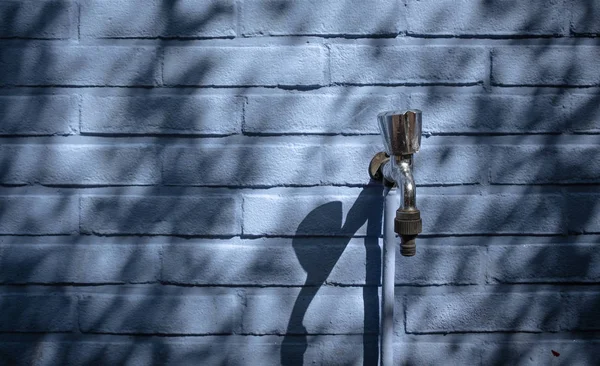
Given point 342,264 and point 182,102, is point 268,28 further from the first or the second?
point 342,264

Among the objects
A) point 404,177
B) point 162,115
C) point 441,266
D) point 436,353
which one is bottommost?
point 436,353

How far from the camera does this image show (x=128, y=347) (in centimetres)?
188

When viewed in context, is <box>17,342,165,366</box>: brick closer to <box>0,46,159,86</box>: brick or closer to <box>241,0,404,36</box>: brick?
<box>0,46,159,86</box>: brick

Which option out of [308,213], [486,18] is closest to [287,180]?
[308,213]

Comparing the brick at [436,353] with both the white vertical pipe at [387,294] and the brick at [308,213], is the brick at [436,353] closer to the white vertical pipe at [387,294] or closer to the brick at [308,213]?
the white vertical pipe at [387,294]

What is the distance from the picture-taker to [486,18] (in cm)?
181

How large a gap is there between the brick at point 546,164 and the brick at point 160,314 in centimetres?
101

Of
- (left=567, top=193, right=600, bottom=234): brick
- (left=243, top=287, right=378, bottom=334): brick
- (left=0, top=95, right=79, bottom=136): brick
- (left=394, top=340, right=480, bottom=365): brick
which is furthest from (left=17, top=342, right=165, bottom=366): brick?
(left=567, top=193, right=600, bottom=234): brick

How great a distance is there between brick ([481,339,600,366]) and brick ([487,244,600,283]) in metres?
0.23

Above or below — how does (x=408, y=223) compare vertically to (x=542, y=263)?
above

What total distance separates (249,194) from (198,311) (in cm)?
44

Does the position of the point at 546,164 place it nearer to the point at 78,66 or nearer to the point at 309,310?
the point at 309,310

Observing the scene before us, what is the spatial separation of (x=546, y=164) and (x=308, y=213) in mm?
823

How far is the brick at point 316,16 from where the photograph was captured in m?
1.79
